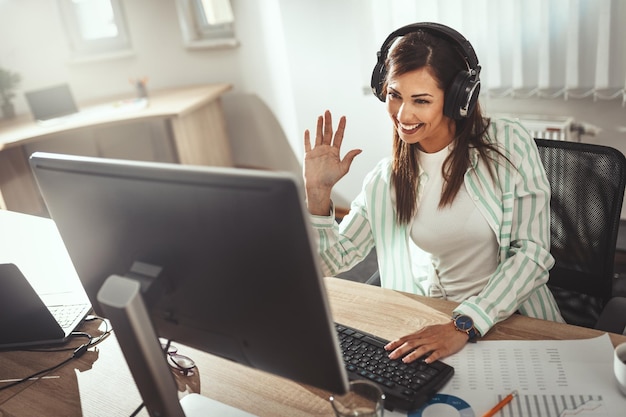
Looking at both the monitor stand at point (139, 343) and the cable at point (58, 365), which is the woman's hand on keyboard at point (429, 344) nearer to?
the monitor stand at point (139, 343)

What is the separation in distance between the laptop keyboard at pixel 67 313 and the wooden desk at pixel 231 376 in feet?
0.30

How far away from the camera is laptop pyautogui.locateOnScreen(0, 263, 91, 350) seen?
123 centimetres

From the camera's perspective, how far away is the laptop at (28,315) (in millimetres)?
1229

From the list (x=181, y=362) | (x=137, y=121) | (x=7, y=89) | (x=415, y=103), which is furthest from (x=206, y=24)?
(x=181, y=362)

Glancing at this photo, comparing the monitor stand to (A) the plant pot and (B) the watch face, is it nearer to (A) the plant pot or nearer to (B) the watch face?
(B) the watch face

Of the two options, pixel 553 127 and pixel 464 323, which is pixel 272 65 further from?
pixel 464 323

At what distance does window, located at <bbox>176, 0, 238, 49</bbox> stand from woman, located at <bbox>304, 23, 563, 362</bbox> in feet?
9.11

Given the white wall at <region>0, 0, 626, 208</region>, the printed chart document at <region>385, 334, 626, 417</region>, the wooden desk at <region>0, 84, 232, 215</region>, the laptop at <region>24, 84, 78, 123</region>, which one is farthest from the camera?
the laptop at <region>24, 84, 78, 123</region>

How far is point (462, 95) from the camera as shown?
1333 millimetres

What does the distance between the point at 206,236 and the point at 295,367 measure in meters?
0.21

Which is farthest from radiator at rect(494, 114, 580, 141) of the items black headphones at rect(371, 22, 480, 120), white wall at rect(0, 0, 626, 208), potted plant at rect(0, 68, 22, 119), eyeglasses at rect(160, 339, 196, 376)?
potted plant at rect(0, 68, 22, 119)

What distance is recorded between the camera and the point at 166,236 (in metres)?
0.84

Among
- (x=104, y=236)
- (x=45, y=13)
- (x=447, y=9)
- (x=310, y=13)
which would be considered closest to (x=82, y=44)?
(x=45, y=13)

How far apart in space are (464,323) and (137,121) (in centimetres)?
289
